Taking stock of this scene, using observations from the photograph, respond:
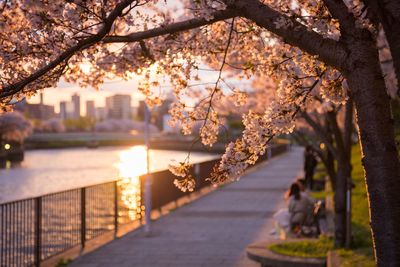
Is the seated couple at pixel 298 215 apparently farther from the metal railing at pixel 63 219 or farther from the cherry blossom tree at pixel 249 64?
the cherry blossom tree at pixel 249 64

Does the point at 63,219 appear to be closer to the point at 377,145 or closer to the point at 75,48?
the point at 75,48

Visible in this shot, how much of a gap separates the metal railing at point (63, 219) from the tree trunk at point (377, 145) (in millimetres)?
6193

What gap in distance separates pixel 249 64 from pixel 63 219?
948cm

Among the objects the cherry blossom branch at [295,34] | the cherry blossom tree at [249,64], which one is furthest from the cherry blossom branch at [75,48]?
the cherry blossom branch at [295,34]

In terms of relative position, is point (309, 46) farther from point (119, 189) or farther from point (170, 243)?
point (119, 189)

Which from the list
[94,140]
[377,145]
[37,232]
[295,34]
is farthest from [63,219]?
[94,140]

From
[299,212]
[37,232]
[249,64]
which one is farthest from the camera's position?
[299,212]

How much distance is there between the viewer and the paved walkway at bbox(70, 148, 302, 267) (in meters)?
10.7

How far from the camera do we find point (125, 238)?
1311 cm

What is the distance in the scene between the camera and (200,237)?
1303 cm

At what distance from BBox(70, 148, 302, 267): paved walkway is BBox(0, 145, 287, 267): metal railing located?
0.72 meters

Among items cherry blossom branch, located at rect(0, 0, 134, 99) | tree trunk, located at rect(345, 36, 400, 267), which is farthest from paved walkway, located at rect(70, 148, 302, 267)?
tree trunk, located at rect(345, 36, 400, 267)

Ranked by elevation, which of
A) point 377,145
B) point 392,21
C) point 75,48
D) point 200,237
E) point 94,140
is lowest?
point 200,237

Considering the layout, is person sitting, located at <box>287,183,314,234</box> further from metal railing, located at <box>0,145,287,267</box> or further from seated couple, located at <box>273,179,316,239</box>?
metal railing, located at <box>0,145,287,267</box>
